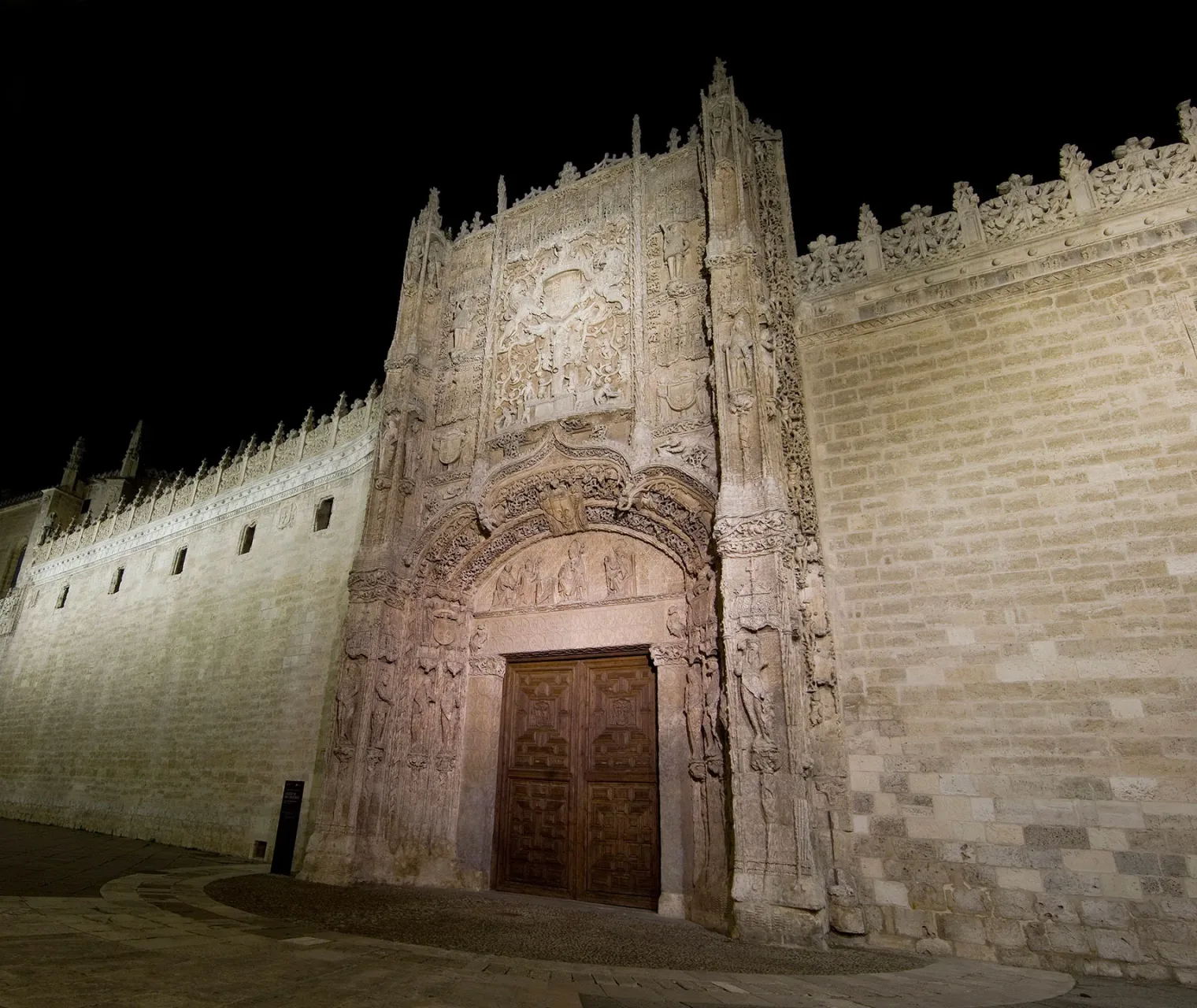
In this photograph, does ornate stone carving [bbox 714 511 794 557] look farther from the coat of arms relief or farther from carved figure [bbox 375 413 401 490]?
carved figure [bbox 375 413 401 490]

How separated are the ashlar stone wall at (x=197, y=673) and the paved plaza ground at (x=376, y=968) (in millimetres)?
4739

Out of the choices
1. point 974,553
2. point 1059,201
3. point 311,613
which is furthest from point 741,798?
point 311,613

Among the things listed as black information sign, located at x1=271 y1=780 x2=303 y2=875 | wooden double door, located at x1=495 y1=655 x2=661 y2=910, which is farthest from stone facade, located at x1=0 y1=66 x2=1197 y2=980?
black information sign, located at x1=271 y1=780 x2=303 y2=875

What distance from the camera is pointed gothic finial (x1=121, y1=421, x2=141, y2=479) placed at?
25844mm

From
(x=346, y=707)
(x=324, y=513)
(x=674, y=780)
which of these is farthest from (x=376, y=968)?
(x=324, y=513)

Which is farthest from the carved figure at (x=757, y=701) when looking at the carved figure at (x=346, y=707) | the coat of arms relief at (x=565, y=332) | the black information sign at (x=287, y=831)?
the black information sign at (x=287, y=831)

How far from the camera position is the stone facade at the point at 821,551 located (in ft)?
20.4

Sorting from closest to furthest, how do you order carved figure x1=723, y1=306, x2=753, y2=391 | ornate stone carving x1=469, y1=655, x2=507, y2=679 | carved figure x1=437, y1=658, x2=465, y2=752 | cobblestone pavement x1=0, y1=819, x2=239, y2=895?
cobblestone pavement x1=0, y1=819, x2=239, y2=895, carved figure x1=723, y1=306, x2=753, y2=391, carved figure x1=437, y1=658, x2=465, y2=752, ornate stone carving x1=469, y1=655, x2=507, y2=679

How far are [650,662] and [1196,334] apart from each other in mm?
6856

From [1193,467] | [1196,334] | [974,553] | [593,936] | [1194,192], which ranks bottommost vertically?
[593,936]

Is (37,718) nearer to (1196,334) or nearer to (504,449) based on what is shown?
(504,449)

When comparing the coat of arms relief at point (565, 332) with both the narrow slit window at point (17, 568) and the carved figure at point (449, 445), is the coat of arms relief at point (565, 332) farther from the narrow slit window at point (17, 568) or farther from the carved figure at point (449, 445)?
the narrow slit window at point (17, 568)

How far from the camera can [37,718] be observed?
1936 cm

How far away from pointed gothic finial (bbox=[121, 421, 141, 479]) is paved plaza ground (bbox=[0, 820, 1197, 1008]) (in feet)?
72.5
